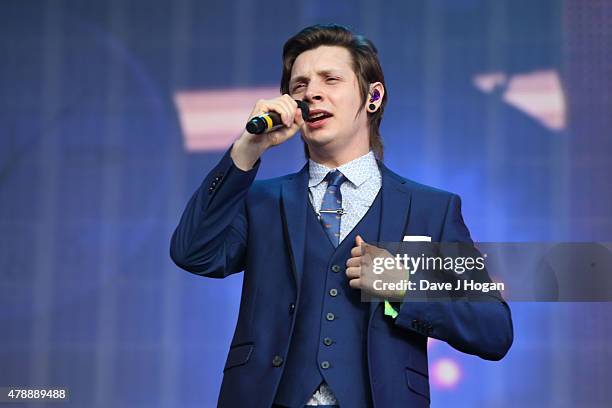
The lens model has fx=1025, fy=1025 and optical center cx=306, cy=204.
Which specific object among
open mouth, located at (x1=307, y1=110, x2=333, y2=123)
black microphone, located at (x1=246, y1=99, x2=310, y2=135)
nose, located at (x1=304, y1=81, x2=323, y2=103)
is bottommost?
black microphone, located at (x1=246, y1=99, x2=310, y2=135)

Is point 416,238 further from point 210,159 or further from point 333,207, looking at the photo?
point 210,159

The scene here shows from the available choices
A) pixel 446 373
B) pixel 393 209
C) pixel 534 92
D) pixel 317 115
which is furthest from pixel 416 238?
pixel 534 92

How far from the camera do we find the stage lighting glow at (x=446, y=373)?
132 inches

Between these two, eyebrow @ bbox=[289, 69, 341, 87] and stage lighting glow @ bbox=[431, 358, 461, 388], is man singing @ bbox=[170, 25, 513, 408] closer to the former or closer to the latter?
eyebrow @ bbox=[289, 69, 341, 87]

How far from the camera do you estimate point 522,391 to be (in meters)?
3.31

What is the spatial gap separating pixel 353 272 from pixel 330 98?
0.42 metres

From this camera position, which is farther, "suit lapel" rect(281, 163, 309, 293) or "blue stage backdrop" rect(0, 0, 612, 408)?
"blue stage backdrop" rect(0, 0, 612, 408)

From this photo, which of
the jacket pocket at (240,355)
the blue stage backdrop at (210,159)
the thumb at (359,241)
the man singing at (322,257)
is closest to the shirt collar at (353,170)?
the man singing at (322,257)

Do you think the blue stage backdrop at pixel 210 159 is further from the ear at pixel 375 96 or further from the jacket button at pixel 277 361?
the jacket button at pixel 277 361

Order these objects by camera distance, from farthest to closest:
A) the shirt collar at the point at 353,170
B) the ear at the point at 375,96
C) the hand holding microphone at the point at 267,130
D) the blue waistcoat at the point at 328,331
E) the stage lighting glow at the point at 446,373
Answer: the stage lighting glow at the point at 446,373
the ear at the point at 375,96
the shirt collar at the point at 353,170
the hand holding microphone at the point at 267,130
the blue waistcoat at the point at 328,331

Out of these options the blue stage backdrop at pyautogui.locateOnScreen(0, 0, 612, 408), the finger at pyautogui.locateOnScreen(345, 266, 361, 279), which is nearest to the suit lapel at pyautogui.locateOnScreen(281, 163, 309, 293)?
the finger at pyautogui.locateOnScreen(345, 266, 361, 279)

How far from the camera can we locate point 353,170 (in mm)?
2072

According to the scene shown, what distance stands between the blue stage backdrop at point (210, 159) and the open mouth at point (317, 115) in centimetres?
141

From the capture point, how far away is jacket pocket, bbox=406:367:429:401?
1.88m
